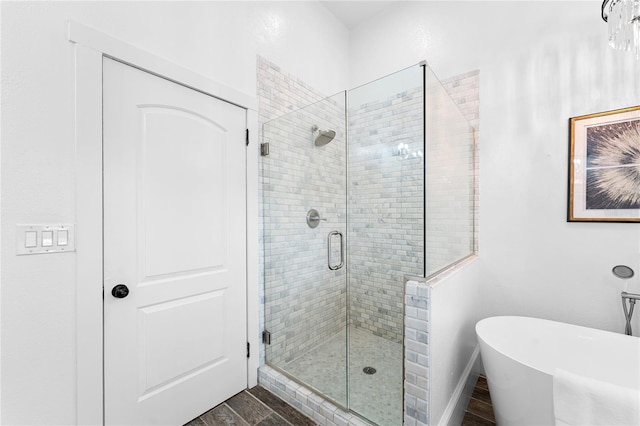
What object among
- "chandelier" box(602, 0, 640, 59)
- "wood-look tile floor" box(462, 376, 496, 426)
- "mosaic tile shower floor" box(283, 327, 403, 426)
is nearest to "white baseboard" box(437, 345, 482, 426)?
"wood-look tile floor" box(462, 376, 496, 426)

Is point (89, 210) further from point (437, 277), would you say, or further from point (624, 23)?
point (624, 23)

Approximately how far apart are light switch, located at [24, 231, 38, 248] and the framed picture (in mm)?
2950

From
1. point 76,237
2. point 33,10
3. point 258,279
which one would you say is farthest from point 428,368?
point 33,10

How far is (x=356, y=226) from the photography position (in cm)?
182

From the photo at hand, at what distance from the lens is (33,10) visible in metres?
1.20

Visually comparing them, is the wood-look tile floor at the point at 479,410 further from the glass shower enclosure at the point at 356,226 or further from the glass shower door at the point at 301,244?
the glass shower door at the point at 301,244

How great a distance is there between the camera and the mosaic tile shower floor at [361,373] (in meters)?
1.59

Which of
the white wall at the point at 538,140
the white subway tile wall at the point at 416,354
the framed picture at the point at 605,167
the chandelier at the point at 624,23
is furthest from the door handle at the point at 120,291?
the framed picture at the point at 605,167

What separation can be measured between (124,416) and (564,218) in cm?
288

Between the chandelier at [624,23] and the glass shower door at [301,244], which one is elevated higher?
the chandelier at [624,23]

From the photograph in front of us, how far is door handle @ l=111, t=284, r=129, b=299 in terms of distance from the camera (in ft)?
4.62

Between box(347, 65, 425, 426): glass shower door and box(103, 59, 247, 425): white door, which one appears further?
box(347, 65, 425, 426): glass shower door

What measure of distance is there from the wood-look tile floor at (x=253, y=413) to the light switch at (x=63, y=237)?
1.24m

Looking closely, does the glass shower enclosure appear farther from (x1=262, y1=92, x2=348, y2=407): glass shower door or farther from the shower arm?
the shower arm
